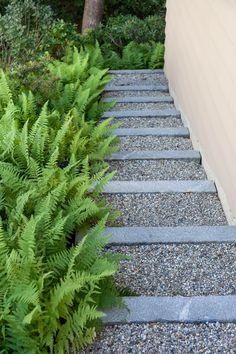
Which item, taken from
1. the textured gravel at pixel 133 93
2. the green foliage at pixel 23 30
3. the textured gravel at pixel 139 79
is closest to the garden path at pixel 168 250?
the textured gravel at pixel 133 93

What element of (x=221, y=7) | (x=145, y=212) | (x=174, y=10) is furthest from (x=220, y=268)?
(x=174, y=10)

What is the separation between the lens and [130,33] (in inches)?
395

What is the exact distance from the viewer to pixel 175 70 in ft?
22.0

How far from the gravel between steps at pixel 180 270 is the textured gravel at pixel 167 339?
1.21ft

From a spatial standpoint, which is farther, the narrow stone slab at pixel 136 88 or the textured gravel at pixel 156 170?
the narrow stone slab at pixel 136 88

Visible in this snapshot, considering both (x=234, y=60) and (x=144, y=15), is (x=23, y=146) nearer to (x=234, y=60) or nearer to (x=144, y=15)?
(x=234, y=60)

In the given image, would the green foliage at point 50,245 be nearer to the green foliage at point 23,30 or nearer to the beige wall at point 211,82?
the beige wall at point 211,82

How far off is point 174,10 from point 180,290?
16.3 feet

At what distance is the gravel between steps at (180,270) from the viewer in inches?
119

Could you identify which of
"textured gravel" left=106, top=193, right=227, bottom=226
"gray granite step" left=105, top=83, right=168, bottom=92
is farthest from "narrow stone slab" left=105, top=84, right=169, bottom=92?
"textured gravel" left=106, top=193, right=227, bottom=226

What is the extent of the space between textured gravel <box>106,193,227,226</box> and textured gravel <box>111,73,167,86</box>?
12.4 ft

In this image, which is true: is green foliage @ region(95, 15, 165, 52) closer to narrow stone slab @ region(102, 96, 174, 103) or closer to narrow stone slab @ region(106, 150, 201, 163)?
narrow stone slab @ region(102, 96, 174, 103)

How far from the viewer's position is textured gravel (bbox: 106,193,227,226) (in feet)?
12.6

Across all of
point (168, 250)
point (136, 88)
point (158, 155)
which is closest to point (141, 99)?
point (136, 88)
